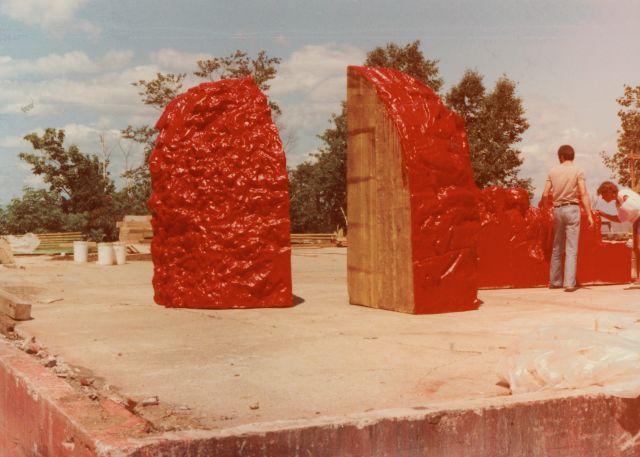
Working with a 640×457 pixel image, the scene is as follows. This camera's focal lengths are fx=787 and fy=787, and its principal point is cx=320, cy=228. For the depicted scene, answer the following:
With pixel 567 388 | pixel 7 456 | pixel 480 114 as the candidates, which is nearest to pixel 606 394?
pixel 567 388

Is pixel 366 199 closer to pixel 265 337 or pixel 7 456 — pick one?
pixel 265 337

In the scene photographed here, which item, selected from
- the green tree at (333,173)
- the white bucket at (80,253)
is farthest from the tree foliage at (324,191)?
the white bucket at (80,253)

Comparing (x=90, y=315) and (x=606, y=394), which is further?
(x=90, y=315)

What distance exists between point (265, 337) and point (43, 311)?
9.42 feet

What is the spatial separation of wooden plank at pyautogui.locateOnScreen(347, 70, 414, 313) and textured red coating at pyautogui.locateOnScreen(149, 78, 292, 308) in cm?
69

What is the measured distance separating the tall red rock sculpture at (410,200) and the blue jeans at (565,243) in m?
2.54

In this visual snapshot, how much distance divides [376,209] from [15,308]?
3338mm

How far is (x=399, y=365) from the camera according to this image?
4703 millimetres

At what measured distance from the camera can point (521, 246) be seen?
31.9ft

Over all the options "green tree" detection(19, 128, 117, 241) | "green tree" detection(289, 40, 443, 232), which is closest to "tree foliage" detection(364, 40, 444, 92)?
"green tree" detection(289, 40, 443, 232)

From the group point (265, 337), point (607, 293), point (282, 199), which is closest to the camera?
point (265, 337)

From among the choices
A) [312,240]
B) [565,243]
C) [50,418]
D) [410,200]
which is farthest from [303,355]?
[312,240]

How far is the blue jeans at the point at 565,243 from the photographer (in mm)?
9453

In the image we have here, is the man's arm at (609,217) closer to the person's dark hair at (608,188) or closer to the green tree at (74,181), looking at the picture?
the person's dark hair at (608,188)
